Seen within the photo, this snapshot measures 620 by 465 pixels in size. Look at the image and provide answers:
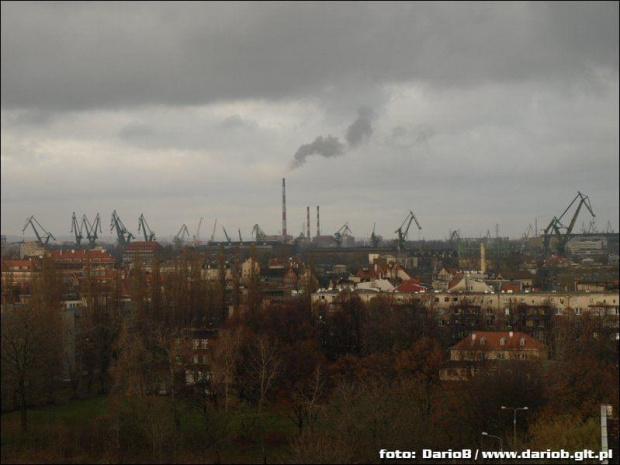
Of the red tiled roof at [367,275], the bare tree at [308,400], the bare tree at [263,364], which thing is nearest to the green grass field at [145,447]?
the bare tree at [308,400]

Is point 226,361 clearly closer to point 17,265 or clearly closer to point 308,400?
point 308,400

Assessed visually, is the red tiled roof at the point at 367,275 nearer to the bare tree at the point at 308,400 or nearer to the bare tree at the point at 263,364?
the bare tree at the point at 263,364

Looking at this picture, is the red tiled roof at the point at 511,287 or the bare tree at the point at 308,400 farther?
the red tiled roof at the point at 511,287

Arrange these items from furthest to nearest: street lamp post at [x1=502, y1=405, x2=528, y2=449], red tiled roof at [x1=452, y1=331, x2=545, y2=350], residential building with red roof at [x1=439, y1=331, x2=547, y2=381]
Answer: red tiled roof at [x1=452, y1=331, x2=545, y2=350], residential building with red roof at [x1=439, y1=331, x2=547, y2=381], street lamp post at [x1=502, y1=405, x2=528, y2=449]

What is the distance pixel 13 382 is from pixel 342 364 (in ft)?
16.6

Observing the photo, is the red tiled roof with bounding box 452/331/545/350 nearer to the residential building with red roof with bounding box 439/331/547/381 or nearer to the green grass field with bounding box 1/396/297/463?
the residential building with red roof with bounding box 439/331/547/381

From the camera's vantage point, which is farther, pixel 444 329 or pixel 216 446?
pixel 444 329

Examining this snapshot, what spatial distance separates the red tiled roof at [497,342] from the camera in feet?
43.3

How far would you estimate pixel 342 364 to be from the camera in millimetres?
12414

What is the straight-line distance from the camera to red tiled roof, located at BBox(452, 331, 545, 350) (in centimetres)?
1319

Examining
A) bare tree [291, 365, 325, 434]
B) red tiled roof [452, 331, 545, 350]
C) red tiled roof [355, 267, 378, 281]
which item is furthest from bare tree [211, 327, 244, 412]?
red tiled roof [355, 267, 378, 281]

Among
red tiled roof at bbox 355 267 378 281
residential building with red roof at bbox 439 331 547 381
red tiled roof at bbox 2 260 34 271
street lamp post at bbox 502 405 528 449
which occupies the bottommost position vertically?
street lamp post at bbox 502 405 528 449

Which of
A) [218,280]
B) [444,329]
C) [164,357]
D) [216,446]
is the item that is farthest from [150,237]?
[216,446]

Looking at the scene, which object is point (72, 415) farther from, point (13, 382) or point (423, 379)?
point (423, 379)
